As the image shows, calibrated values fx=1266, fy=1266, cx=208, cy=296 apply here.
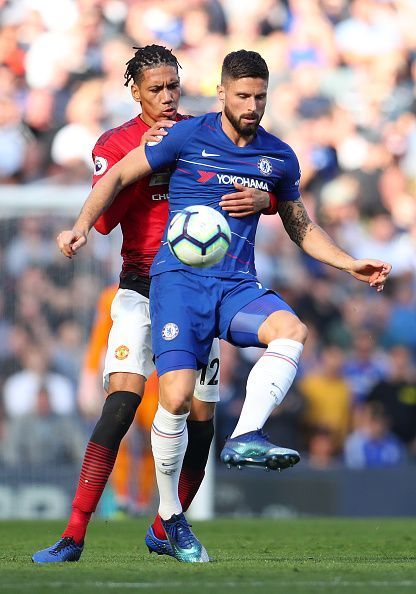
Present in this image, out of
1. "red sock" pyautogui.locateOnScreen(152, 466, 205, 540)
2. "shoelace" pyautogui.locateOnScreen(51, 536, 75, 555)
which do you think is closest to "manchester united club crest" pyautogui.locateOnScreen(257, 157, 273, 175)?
"red sock" pyautogui.locateOnScreen(152, 466, 205, 540)

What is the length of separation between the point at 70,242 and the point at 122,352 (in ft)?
2.72

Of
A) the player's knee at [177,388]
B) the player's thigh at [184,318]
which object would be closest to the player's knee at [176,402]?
the player's knee at [177,388]

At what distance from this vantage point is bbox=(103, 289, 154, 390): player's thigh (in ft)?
20.4

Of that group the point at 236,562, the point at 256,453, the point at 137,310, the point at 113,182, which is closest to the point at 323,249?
the point at 137,310

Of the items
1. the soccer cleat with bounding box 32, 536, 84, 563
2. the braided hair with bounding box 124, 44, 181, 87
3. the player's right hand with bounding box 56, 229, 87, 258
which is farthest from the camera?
the braided hair with bounding box 124, 44, 181, 87

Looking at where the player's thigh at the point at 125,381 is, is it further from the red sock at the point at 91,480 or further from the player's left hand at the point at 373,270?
the player's left hand at the point at 373,270

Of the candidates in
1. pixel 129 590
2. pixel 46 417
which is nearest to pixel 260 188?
pixel 129 590

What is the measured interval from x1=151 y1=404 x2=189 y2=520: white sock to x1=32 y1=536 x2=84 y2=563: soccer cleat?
1.46 ft

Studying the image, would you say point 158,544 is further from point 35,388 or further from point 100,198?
point 35,388

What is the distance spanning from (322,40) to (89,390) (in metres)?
7.14

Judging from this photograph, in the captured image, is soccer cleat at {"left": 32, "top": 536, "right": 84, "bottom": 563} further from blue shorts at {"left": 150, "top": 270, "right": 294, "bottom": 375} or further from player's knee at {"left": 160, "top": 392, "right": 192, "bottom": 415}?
blue shorts at {"left": 150, "top": 270, "right": 294, "bottom": 375}

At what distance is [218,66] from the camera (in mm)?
15617

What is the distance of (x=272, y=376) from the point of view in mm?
5699

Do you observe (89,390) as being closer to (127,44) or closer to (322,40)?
(127,44)
